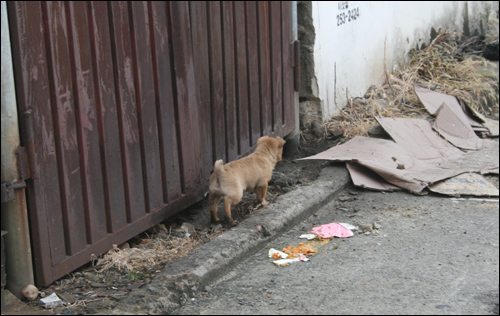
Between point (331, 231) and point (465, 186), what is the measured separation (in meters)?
1.72

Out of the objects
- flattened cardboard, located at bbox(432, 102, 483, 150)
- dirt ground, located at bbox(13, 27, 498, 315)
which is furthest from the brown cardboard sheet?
dirt ground, located at bbox(13, 27, 498, 315)

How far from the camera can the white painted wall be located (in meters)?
7.12

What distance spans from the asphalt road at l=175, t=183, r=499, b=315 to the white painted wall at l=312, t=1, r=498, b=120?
9.05 ft

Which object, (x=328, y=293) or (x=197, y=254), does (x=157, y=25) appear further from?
(x=328, y=293)

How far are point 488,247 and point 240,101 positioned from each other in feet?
8.12

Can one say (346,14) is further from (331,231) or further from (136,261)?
(136,261)

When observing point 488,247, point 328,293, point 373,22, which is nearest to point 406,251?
point 488,247

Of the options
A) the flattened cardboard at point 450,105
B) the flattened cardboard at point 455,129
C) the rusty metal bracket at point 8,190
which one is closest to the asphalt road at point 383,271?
the rusty metal bracket at point 8,190

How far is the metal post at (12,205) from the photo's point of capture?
275 centimetres

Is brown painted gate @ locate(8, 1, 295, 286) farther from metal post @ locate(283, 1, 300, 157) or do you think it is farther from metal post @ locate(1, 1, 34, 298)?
metal post @ locate(283, 1, 300, 157)

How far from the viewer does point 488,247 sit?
401 cm

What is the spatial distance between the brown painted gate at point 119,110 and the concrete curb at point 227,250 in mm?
490

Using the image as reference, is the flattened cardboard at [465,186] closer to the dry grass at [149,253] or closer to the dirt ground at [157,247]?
the dirt ground at [157,247]

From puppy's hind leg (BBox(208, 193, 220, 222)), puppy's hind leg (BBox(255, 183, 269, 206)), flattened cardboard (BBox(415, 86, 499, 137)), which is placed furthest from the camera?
flattened cardboard (BBox(415, 86, 499, 137))
